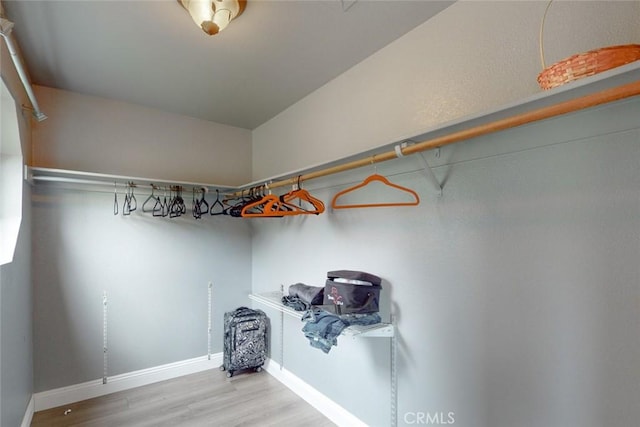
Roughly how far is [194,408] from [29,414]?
3.73ft

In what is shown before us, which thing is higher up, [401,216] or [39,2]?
[39,2]

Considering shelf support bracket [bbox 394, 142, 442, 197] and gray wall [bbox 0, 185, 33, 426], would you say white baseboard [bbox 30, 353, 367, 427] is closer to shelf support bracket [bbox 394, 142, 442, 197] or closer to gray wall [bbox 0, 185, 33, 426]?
gray wall [bbox 0, 185, 33, 426]

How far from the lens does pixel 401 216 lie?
1860mm

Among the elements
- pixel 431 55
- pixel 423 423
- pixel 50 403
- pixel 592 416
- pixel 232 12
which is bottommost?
pixel 50 403

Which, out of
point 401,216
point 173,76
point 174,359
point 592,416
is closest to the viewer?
point 592,416

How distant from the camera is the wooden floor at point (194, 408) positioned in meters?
2.32

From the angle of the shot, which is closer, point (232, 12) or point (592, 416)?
point (592, 416)

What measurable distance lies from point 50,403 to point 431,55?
12.2ft

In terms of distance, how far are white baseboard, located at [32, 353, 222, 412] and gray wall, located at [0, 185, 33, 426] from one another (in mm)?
206

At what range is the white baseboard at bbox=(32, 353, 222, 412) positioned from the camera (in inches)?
97.9

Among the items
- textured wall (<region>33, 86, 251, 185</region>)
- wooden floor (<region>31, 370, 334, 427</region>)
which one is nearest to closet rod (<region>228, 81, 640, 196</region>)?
wooden floor (<region>31, 370, 334, 427</region>)

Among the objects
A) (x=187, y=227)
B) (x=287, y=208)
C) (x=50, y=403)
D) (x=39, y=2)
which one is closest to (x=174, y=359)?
(x=50, y=403)

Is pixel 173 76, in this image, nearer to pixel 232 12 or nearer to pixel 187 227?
pixel 232 12

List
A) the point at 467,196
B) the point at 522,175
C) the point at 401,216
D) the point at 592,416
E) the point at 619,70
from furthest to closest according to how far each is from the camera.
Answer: the point at 401,216, the point at 467,196, the point at 522,175, the point at 592,416, the point at 619,70
